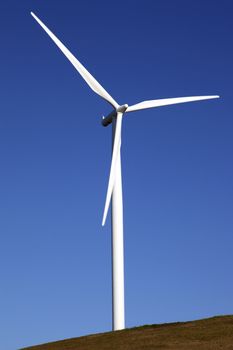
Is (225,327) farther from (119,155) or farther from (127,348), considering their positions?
(119,155)

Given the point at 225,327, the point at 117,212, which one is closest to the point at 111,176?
the point at 117,212

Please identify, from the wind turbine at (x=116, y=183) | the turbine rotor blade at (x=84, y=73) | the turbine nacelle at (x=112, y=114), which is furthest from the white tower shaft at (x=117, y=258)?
the turbine rotor blade at (x=84, y=73)

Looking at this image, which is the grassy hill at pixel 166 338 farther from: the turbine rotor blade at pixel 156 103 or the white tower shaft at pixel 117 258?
the turbine rotor blade at pixel 156 103

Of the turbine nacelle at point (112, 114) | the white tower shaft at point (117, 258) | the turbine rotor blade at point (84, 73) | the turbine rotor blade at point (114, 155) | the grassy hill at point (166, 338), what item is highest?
the turbine rotor blade at point (84, 73)

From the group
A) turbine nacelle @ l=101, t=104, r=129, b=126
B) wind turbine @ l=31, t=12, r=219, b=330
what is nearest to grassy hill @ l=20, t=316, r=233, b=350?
wind turbine @ l=31, t=12, r=219, b=330

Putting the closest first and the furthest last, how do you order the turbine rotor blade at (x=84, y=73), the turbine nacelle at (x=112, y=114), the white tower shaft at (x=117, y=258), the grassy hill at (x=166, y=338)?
1. the grassy hill at (x=166, y=338)
2. the white tower shaft at (x=117, y=258)
3. the turbine nacelle at (x=112, y=114)
4. the turbine rotor blade at (x=84, y=73)

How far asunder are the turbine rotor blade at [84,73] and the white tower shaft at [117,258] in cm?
666

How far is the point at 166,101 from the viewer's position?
65.7m

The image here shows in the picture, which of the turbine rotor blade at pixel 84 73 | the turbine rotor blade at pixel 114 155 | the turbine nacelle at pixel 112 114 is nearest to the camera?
the turbine rotor blade at pixel 114 155

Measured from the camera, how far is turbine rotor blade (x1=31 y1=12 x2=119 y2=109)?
63500 millimetres

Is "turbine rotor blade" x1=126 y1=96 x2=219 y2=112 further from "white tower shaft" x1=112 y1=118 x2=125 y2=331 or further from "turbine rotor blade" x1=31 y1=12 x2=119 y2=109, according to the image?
"white tower shaft" x1=112 y1=118 x2=125 y2=331

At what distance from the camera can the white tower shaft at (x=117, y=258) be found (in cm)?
5828

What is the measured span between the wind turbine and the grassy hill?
3049 millimetres

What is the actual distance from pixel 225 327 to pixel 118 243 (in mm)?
12906
